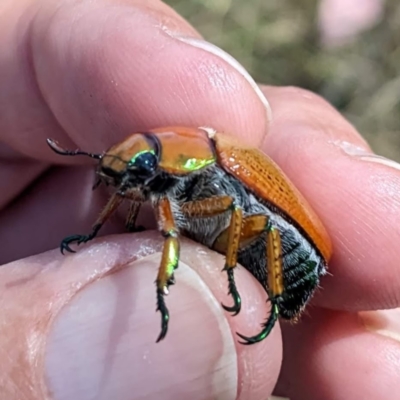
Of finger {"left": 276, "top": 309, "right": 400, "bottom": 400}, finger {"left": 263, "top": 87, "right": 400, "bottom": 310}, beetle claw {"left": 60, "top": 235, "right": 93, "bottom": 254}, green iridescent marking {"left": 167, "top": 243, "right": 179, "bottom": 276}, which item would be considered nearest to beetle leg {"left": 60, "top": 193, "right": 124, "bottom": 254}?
beetle claw {"left": 60, "top": 235, "right": 93, "bottom": 254}

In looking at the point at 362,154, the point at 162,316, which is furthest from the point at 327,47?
the point at 162,316

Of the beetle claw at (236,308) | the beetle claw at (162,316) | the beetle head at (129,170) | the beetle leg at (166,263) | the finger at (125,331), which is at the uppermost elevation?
the beetle head at (129,170)

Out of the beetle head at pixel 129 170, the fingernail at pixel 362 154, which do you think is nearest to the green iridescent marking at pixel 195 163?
the beetle head at pixel 129 170

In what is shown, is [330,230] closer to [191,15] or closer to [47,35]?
[47,35]

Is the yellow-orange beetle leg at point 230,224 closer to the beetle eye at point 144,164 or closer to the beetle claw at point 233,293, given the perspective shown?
the beetle claw at point 233,293

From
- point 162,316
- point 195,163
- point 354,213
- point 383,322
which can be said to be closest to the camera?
point 162,316

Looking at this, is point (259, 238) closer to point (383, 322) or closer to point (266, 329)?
point (266, 329)
